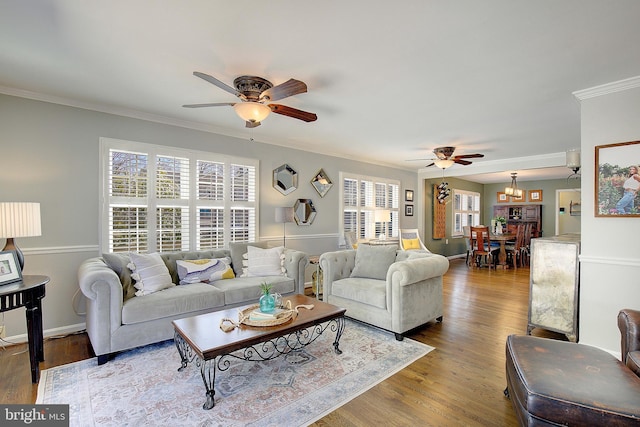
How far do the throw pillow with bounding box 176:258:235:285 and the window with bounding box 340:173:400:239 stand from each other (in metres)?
2.89

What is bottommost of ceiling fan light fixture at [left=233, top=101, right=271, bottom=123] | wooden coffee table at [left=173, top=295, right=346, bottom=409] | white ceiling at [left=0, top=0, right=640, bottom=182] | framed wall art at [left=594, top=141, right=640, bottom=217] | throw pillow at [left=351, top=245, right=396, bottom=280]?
wooden coffee table at [left=173, top=295, right=346, bottom=409]

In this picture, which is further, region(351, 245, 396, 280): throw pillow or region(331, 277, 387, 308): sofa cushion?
region(351, 245, 396, 280): throw pillow

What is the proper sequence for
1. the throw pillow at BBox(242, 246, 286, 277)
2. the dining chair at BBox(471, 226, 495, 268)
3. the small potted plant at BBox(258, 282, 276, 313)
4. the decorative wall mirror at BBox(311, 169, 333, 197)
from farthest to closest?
the dining chair at BBox(471, 226, 495, 268), the decorative wall mirror at BBox(311, 169, 333, 197), the throw pillow at BBox(242, 246, 286, 277), the small potted plant at BBox(258, 282, 276, 313)

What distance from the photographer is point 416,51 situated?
7.59ft

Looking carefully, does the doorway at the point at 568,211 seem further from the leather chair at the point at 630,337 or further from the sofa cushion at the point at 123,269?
the sofa cushion at the point at 123,269

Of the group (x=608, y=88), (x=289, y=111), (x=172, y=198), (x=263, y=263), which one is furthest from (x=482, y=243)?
(x=172, y=198)

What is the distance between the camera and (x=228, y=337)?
219cm

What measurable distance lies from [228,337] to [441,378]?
1.70 meters

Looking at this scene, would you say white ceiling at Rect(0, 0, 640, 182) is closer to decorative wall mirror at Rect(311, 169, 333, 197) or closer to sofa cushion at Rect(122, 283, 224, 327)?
decorative wall mirror at Rect(311, 169, 333, 197)

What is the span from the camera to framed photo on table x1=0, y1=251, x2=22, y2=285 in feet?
7.98

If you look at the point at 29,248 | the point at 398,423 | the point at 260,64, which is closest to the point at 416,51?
the point at 260,64

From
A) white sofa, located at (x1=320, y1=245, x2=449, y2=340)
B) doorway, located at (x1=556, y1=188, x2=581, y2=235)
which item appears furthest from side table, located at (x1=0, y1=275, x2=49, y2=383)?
doorway, located at (x1=556, y1=188, x2=581, y2=235)

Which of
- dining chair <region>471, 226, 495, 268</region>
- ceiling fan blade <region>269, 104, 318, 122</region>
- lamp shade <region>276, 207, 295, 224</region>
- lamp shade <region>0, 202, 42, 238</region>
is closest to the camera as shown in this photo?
lamp shade <region>0, 202, 42, 238</region>

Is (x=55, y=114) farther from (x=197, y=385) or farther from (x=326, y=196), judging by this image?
(x=326, y=196)
